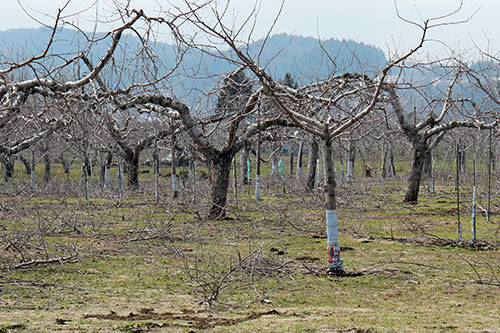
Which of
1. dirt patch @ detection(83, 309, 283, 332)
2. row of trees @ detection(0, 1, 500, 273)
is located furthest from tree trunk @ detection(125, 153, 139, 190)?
dirt patch @ detection(83, 309, 283, 332)

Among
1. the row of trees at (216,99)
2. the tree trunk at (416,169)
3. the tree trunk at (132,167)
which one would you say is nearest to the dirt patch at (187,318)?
the row of trees at (216,99)

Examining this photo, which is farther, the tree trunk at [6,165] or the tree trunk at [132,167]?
the tree trunk at [132,167]

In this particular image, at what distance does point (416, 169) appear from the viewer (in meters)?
20.5

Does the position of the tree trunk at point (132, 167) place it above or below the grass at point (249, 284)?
above

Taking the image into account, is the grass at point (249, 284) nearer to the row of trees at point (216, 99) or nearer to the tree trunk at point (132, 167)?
the row of trees at point (216, 99)

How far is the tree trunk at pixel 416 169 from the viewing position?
2019 centimetres

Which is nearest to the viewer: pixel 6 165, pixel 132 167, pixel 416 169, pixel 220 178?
pixel 220 178

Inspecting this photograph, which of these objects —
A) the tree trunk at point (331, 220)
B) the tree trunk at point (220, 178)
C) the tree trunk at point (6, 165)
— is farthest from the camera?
the tree trunk at point (6, 165)

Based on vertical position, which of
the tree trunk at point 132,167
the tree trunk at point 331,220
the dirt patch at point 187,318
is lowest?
the dirt patch at point 187,318

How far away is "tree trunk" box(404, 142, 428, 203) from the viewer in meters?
20.2

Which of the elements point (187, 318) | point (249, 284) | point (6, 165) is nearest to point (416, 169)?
point (249, 284)

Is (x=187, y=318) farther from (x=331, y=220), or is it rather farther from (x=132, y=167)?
(x=132, y=167)

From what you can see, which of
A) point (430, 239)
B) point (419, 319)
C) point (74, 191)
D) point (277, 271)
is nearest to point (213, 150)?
point (430, 239)

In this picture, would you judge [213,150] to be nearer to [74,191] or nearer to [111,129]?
[111,129]
